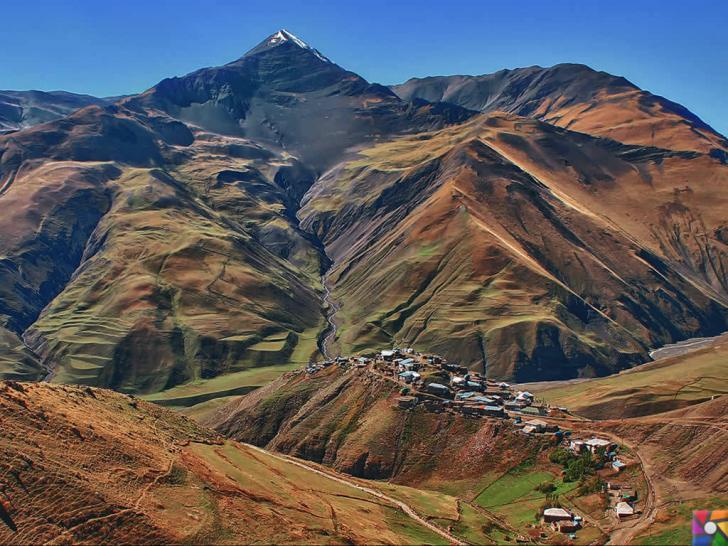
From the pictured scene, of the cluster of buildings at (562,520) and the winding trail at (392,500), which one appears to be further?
the cluster of buildings at (562,520)

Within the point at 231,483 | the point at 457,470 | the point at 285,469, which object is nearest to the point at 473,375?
the point at 457,470

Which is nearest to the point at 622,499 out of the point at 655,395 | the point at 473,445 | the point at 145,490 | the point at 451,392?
the point at 473,445

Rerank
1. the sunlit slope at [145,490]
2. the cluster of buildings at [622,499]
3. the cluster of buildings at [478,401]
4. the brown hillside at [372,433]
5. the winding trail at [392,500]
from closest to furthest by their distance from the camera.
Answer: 1. the sunlit slope at [145,490]
2. the winding trail at [392,500]
3. the cluster of buildings at [622,499]
4. the cluster of buildings at [478,401]
5. the brown hillside at [372,433]

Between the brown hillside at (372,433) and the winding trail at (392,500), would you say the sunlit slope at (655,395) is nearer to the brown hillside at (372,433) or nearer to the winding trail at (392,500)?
the brown hillside at (372,433)

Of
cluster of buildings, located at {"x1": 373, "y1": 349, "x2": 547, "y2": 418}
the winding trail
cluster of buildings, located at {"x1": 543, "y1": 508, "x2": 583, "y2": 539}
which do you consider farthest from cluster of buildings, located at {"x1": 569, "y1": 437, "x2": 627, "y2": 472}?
the winding trail

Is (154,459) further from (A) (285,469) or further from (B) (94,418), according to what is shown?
(A) (285,469)

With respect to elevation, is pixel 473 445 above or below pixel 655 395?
below

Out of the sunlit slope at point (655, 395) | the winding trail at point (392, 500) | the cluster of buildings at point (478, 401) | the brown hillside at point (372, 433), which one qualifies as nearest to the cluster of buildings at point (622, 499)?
the cluster of buildings at point (478, 401)

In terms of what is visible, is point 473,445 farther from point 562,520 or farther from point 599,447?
point 562,520

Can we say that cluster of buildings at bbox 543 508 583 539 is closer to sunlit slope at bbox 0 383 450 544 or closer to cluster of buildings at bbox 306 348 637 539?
cluster of buildings at bbox 306 348 637 539
